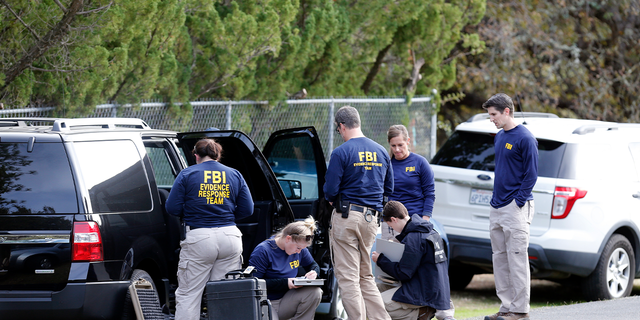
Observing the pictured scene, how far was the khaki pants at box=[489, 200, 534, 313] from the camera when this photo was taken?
236 inches

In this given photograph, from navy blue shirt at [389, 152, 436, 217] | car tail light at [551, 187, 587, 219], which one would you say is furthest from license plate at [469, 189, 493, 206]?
navy blue shirt at [389, 152, 436, 217]

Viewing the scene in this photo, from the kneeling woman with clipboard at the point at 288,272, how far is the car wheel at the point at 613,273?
135 inches

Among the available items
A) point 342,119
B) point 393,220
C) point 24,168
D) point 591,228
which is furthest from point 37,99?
point 591,228

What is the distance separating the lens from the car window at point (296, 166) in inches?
250

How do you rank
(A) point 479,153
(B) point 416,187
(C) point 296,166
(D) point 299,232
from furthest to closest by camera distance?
1. (A) point 479,153
2. (C) point 296,166
3. (B) point 416,187
4. (D) point 299,232

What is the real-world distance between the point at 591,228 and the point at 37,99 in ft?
19.1

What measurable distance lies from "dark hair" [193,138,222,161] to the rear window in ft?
10.7

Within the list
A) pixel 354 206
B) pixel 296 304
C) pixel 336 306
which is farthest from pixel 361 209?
pixel 336 306

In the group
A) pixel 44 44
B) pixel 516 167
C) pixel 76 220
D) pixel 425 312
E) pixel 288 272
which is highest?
pixel 44 44

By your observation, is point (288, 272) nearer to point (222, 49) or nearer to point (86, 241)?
point (86, 241)

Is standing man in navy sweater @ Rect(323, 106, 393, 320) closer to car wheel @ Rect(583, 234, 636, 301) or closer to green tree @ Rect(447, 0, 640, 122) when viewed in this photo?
car wheel @ Rect(583, 234, 636, 301)

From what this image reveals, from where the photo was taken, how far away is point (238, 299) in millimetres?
4746

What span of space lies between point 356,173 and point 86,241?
2.07 metres

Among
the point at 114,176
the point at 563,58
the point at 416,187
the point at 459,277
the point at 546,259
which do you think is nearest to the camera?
the point at 114,176
